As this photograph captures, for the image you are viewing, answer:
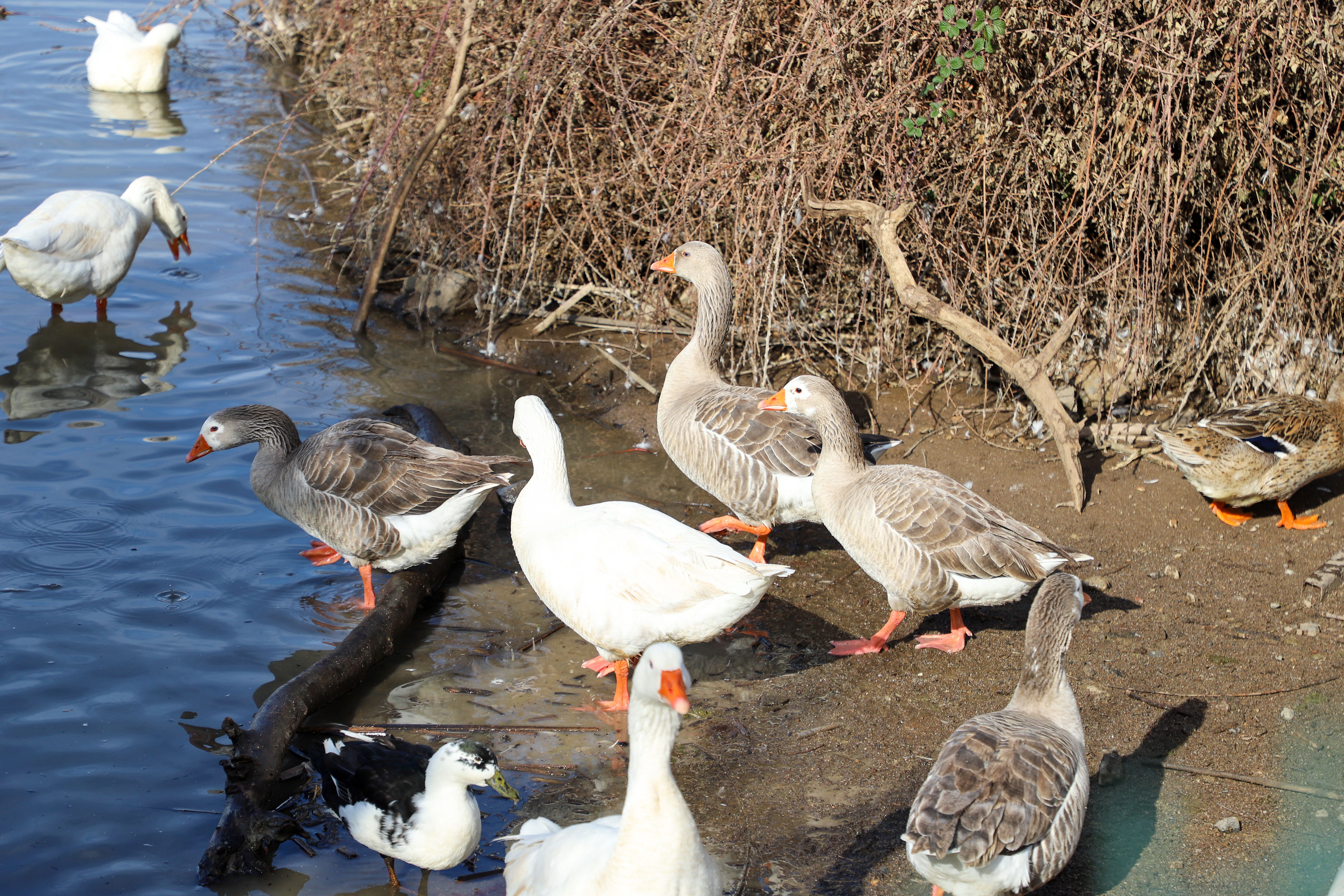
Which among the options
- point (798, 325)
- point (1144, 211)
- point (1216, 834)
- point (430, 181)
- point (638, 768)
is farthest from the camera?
point (430, 181)

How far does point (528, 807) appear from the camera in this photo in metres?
4.89

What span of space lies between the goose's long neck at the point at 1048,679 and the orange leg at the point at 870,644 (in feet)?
4.82

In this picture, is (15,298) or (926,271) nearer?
(926,271)

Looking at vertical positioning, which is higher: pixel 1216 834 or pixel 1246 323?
pixel 1246 323

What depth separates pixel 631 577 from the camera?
17.3 ft

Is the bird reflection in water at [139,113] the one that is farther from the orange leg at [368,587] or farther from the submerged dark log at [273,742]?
the submerged dark log at [273,742]

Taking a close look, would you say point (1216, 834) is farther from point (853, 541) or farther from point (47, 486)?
point (47, 486)

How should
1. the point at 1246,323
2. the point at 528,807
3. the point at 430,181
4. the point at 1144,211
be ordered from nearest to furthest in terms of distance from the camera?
the point at 528,807 < the point at 1144,211 < the point at 1246,323 < the point at 430,181

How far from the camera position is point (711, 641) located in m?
6.26

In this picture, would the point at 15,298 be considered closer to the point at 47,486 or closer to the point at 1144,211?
the point at 47,486

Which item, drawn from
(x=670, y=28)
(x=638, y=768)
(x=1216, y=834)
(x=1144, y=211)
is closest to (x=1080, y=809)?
(x=1216, y=834)

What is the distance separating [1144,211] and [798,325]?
9.15ft

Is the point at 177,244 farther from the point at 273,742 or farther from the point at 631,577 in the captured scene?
the point at 631,577

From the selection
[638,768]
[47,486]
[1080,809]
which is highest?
[638,768]
